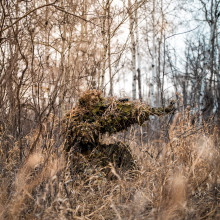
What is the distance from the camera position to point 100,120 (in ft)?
9.23

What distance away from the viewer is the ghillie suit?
108 inches

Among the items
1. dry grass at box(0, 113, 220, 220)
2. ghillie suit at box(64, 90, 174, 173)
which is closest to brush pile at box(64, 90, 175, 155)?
ghillie suit at box(64, 90, 174, 173)

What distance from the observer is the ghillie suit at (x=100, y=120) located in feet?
9.00

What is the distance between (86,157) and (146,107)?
45.3 inches

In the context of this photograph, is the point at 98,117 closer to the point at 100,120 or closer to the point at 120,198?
the point at 100,120

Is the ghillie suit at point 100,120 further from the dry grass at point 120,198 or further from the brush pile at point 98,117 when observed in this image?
the dry grass at point 120,198

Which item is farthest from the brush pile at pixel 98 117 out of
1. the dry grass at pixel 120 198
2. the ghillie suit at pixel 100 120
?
the dry grass at pixel 120 198

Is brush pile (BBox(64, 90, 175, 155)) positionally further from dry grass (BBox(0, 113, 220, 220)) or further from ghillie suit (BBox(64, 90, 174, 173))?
dry grass (BBox(0, 113, 220, 220))

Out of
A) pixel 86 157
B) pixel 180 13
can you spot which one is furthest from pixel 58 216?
pixel 180 13

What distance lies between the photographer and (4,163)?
262cm

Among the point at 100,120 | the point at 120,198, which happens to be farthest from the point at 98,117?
the point at 120,198

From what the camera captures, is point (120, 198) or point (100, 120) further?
point (100, 120)

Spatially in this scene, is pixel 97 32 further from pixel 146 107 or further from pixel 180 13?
pixel 180 13

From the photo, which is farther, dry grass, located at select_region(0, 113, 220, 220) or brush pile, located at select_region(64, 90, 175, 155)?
brush pile, located at select_region(64, 90, 175, 155)
